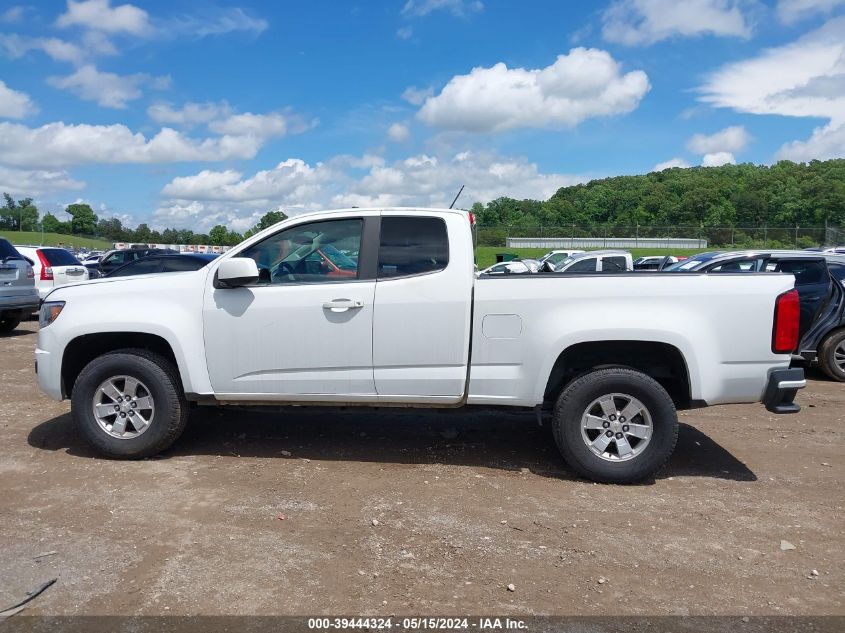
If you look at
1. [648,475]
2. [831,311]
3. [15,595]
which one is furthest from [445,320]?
[831,311]

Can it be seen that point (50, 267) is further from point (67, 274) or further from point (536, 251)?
point (536, 251)

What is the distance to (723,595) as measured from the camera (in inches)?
136

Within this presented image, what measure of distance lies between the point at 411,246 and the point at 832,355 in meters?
6.76

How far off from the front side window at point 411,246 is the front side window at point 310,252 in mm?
222

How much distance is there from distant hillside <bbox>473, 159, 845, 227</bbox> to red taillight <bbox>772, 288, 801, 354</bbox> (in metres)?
58.0

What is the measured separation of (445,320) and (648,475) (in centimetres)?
185

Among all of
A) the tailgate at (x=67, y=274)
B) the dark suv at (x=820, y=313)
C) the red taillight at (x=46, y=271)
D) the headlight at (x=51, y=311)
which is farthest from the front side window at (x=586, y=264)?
the headlight at (x=51, y=311)

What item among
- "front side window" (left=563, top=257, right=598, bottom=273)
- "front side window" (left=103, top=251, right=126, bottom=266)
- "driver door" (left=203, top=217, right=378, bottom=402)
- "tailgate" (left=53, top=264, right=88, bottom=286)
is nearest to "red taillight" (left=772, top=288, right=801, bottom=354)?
"driver door" (left=203, top=217, right=378, bottom=402)

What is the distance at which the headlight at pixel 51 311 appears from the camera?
5473mm

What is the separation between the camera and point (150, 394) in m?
5.34

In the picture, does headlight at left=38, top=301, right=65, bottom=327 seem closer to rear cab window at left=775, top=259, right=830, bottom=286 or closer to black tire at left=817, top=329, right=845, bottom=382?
rear cab window at left=775, top=259, right=830, bottom=286

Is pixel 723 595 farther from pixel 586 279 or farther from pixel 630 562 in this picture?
pixel 586 279

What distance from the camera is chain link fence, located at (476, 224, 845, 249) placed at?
47.6 metres

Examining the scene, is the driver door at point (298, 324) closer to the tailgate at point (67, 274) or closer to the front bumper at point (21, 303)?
the front bumper at point (21, 303)
